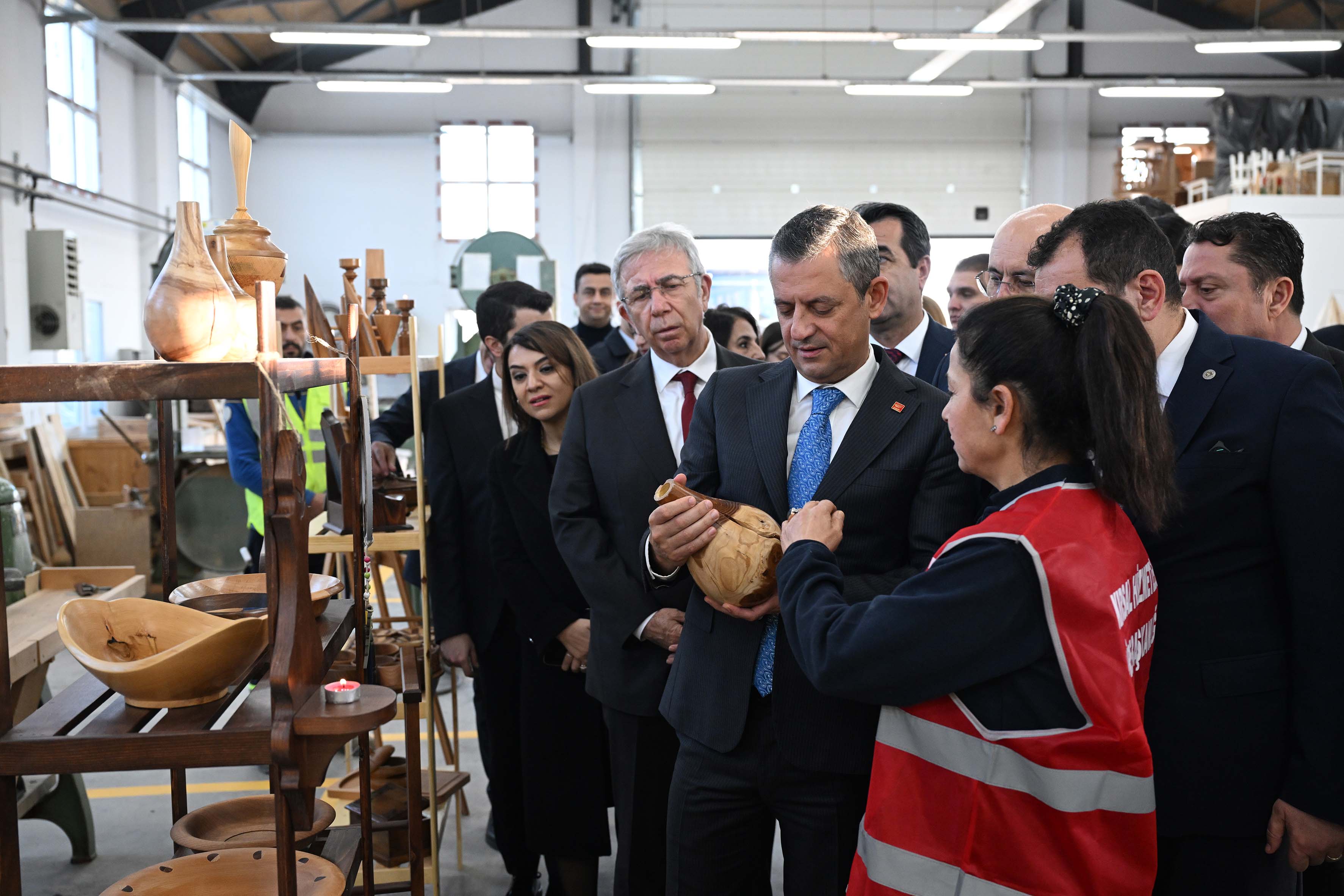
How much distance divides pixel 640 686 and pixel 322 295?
44.6ft

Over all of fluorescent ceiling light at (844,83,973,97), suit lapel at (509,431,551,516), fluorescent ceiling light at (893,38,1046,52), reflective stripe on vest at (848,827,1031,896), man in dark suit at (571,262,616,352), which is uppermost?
fluorescent ceiling light at (893,38,1046,52)

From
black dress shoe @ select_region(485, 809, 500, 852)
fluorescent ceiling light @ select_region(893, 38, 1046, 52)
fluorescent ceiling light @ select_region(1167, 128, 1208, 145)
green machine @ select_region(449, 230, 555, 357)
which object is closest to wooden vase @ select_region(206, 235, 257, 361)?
black dress shoe @ select_region(485, 809, 500, 852)

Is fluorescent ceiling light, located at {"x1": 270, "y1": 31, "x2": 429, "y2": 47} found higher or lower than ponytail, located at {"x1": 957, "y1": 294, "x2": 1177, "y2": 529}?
higher

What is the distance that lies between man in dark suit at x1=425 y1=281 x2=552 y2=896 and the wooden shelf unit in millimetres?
1490

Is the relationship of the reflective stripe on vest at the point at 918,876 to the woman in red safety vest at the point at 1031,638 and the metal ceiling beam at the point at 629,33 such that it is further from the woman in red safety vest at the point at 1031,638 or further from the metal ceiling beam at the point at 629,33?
the metal ceiling beam at the point at 629,33

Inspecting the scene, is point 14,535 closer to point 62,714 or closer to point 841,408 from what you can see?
point 62,714

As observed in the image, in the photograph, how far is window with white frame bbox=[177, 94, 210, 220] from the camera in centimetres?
1277

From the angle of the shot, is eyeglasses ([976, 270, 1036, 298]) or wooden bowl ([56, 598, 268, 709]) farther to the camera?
eyeglasses ([976, 270, 1036, 298])

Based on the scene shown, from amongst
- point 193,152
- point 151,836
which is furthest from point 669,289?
point 193,152

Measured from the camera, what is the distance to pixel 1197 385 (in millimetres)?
1618

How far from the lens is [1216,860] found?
1623 millimetres

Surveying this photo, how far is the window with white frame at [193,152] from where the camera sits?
12766mm

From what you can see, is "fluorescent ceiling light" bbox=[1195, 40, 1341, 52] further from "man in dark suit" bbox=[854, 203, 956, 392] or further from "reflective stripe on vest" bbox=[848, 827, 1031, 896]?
"reflective stripe on vest" bbox=[848, 827, 1031, 896]

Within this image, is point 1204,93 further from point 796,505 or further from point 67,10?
point 796,505
